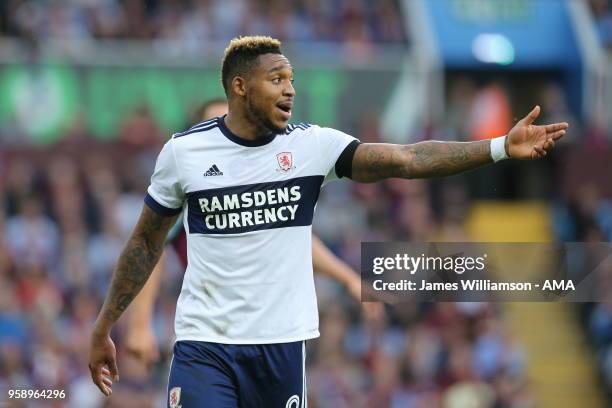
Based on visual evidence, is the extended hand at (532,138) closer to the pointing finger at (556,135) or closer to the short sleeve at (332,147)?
the pointing finger at (556,135)

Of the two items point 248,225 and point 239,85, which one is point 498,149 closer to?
point 248,225

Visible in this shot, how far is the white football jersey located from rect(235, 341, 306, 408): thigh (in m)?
0.05

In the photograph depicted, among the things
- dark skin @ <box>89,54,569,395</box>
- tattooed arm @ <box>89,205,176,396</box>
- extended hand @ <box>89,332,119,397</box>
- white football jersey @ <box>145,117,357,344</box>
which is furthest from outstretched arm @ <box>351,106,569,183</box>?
extended hand @ <box>89,332,119,397</box>

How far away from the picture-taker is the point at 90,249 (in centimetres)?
→ 1447

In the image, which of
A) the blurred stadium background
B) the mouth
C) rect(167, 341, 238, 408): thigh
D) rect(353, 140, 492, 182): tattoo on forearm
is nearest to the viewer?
rect(353, 140, 492, 182): tattoo on forearm

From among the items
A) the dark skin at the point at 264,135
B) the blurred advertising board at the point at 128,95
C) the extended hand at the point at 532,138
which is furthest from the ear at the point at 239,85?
the blurred advertising board at the point at 128,95

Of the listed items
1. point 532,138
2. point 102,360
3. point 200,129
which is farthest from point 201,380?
point 532,138

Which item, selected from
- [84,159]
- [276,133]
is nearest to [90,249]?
[84,159]

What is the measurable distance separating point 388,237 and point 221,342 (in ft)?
29.3

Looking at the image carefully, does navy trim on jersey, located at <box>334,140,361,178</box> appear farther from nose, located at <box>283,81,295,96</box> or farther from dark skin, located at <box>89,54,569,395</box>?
nose, located at <box>283,81,295,96</box>

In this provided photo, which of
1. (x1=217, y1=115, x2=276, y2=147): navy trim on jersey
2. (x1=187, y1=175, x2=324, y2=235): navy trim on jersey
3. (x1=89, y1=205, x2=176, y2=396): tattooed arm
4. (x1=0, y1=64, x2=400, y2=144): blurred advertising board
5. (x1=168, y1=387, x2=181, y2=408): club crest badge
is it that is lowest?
(x1=168, y1=387, x2=181, y2=408): club crest badge

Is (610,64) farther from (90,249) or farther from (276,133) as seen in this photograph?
(276,133)

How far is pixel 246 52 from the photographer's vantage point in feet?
19.7

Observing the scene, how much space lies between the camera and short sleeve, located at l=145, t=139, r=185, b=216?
596cm
